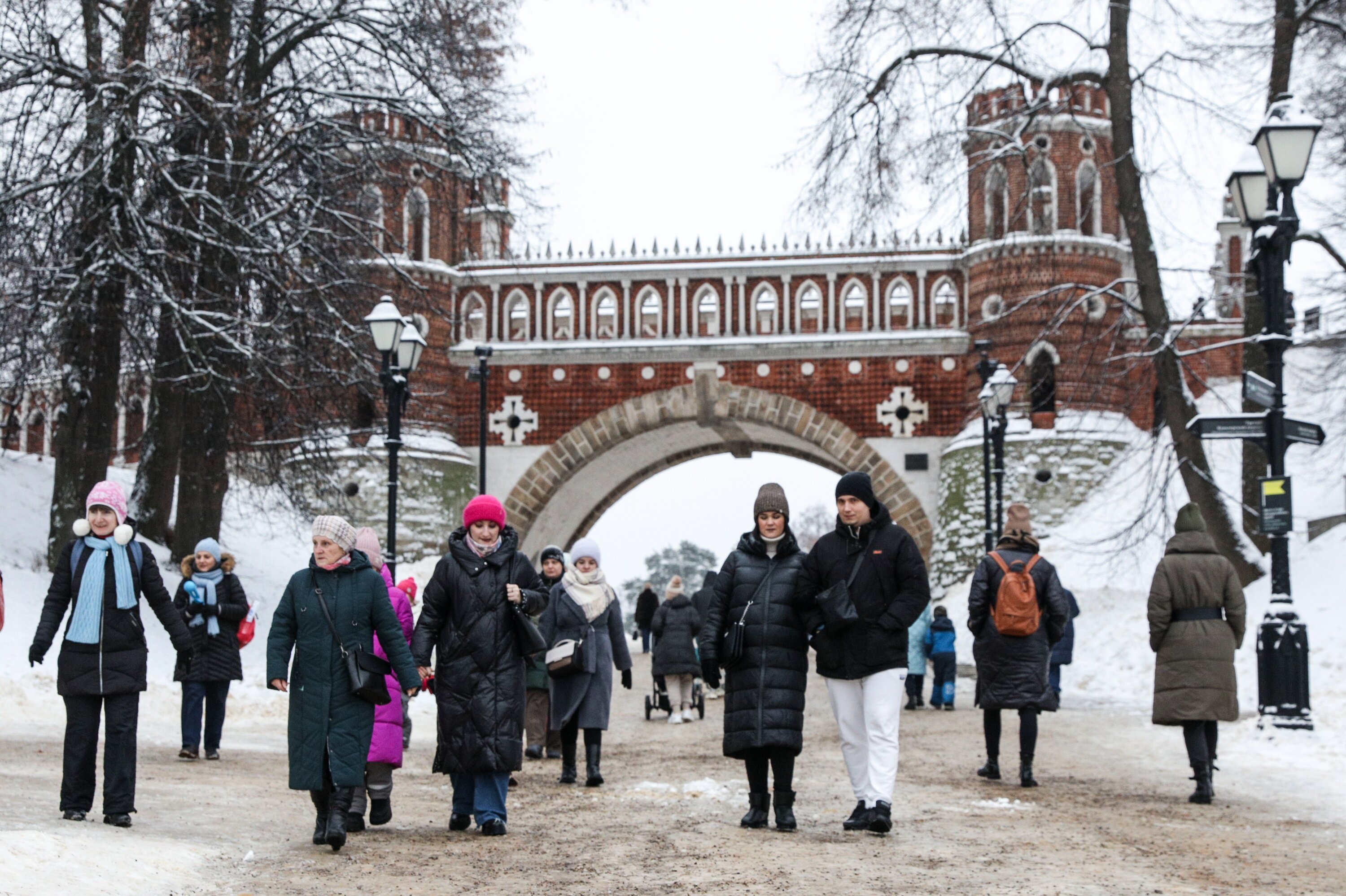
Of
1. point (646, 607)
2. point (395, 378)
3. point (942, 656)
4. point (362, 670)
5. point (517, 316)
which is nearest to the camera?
point (362, 670)

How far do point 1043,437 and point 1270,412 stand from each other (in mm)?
17275

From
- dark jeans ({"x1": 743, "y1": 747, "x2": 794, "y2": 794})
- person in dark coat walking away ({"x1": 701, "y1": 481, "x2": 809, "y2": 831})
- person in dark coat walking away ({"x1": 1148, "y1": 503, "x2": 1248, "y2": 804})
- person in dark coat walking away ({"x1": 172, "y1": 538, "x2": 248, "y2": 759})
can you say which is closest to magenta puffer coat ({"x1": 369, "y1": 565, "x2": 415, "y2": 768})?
person in dark coat walking away ({"x1": 701, "y1": 481, "x2": 809, "y2": 831})

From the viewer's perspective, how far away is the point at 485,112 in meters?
18.2

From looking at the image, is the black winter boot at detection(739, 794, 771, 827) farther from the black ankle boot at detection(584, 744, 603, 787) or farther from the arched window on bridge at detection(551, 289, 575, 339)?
the arched window on bridge at detection(551, 289, 575, 339)

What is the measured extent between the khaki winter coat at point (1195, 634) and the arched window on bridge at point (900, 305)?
21.2 meters

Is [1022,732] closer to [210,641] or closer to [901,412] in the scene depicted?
[210,641]

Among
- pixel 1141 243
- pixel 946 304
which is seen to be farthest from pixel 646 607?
pixel 1141 243

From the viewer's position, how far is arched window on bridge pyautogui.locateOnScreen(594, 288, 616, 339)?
30469mm

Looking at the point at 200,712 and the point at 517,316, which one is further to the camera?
the point at 517,316

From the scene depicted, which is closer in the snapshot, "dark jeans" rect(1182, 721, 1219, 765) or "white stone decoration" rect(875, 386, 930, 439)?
"dark jeans" rect(1182, 721, 1219, 765)

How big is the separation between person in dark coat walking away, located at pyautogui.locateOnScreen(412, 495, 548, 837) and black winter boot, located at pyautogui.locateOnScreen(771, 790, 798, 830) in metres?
1.12

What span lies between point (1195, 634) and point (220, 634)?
573 cm

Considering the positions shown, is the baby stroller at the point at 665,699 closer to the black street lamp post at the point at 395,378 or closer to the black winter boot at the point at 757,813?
the black street lamp post at the point at 395,378

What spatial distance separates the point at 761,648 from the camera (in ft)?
23.0
